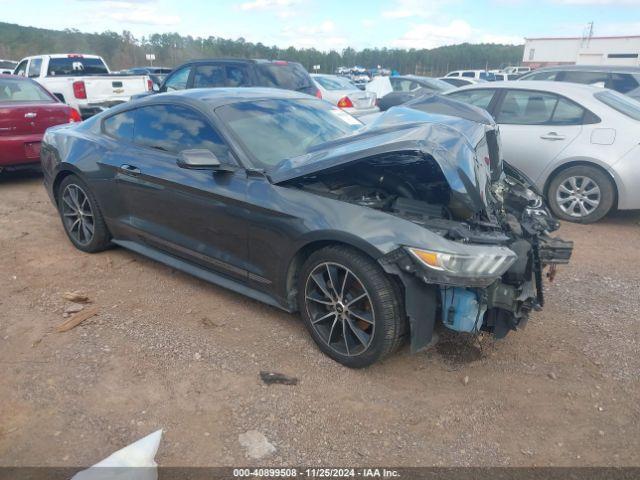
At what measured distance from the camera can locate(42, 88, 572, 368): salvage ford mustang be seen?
9.05ft

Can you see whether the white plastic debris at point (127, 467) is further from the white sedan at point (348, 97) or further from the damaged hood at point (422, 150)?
the white sedan at point (348, 97)

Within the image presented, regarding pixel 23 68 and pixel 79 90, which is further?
pixel 23 68

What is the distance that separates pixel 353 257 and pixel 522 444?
1.31m

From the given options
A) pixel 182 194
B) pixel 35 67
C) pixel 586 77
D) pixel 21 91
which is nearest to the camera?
pixel 182 194

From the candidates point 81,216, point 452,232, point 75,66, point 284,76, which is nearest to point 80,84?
point 75,66

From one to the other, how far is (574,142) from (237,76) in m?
5.70

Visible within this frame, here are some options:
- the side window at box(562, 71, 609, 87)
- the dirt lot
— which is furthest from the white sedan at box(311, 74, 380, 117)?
the dirt lot

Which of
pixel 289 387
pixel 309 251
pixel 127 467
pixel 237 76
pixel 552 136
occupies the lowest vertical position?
pixel 289 387

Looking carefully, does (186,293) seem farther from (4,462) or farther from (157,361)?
(4,462)

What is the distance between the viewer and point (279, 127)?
3785mm

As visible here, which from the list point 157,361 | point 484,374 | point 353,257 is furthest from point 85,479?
point 484,374

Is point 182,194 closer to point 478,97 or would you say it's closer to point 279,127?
point 279,127

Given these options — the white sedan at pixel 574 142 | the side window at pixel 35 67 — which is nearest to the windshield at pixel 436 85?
the white sedan at pixel 574 142

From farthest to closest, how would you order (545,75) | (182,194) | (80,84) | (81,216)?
(545,75) < (80,84) < (81,216) < (182,194)
